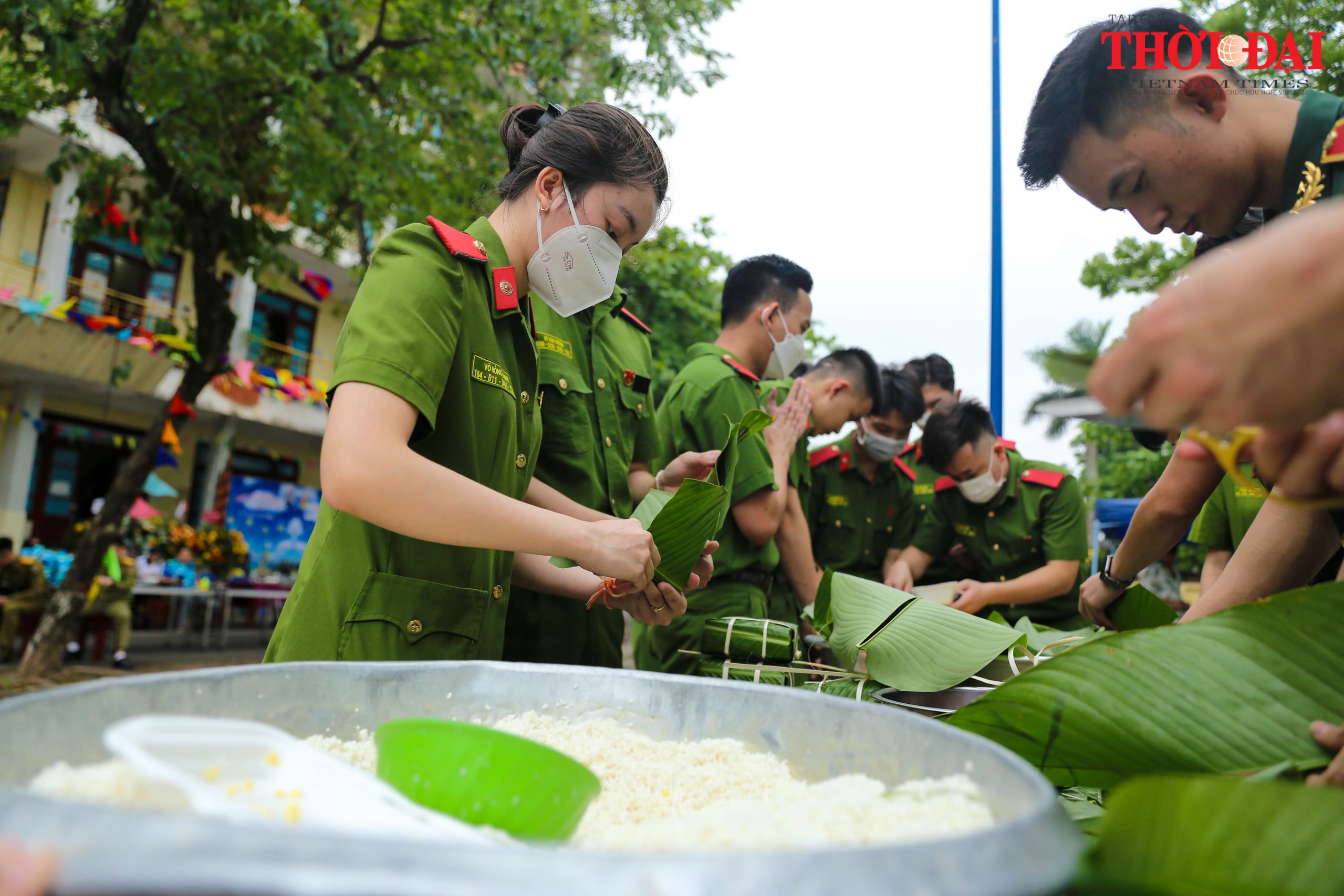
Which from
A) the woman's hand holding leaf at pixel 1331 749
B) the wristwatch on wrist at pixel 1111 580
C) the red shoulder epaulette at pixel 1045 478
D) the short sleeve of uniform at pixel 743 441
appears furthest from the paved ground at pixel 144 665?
the woman's hand holding leaf at pixel 1331 749

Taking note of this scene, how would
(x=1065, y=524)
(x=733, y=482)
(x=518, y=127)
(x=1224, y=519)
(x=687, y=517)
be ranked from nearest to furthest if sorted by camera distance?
1. (x=687, y=517)
2. (x=518, y=127)
3. (x=733, y=482)
4. (x=1224, y=519)
5. (x=1065, y=524)

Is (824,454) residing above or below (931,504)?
above

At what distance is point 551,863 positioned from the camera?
324 millimetres

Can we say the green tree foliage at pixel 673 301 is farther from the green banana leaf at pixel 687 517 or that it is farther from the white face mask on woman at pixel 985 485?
the green banana leaf at pixel 687 517

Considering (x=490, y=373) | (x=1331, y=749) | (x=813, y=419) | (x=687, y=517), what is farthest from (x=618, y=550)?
(x=813, y=419)

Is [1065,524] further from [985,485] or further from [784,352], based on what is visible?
[784,352]

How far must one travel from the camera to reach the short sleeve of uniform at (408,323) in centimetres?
125

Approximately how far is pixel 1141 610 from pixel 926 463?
2.33 metres

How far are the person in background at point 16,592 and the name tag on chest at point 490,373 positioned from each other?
873 centimetres

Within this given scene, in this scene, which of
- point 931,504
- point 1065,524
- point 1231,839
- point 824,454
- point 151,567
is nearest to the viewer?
point 1231,839

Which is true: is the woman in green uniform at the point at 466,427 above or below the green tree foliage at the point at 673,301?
below

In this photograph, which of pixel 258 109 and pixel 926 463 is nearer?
pixel 926 463

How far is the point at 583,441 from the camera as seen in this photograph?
213 centimetres

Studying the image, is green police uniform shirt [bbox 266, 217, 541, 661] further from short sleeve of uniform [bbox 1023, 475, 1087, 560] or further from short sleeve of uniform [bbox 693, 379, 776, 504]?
short sleeve of uniform [bbox 1023, 475, 1087, 560]
